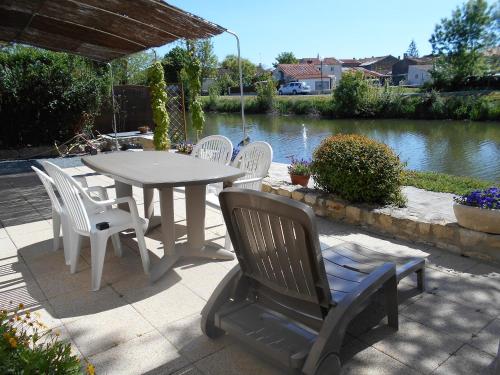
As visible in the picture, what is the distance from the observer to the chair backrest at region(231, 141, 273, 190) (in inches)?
145

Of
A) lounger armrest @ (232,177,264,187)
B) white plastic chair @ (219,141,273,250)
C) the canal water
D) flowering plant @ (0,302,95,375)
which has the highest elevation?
white plastic chair @ (219,141,273,250)

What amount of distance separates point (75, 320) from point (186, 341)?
2.40 ft

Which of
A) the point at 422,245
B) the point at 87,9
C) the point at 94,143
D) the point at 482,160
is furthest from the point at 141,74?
the point at 422,245

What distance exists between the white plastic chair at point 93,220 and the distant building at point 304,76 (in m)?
48.0

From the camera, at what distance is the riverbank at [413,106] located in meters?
21.5

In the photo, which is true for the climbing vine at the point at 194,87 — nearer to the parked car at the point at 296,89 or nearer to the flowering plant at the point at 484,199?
the flowering plant at the point at 484,199

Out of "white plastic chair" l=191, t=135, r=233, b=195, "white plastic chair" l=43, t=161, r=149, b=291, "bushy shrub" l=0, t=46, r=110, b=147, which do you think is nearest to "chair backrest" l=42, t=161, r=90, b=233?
"white plastic chair" l=43, t=161, r=149, b=291

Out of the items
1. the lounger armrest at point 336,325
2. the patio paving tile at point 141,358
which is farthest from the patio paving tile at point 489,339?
the patio paving tile at point 141,358

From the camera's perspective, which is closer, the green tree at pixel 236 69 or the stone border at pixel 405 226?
the stone border at pixel 405 226

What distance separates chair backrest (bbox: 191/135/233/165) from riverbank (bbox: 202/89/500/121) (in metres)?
20.4

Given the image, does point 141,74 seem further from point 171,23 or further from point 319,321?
point 319,321

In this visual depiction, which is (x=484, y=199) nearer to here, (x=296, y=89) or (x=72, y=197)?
(x=72, y=197)

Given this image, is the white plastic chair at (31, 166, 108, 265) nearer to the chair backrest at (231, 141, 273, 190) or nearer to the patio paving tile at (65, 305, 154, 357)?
the patio paving tile at (65, 305, 154, 357)

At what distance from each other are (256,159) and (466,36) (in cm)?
4084
